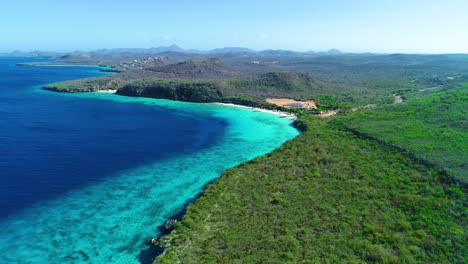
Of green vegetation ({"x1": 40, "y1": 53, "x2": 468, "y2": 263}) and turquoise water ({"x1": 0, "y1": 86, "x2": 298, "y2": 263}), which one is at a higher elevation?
green vegetation ({"x1": 40, "y1": 53, "x2": 468, "y2": 263})

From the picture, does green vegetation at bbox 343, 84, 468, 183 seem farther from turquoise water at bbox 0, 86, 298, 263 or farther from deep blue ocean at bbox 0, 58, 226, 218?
deep blue ocean at bbox 0, 58, 226, 218

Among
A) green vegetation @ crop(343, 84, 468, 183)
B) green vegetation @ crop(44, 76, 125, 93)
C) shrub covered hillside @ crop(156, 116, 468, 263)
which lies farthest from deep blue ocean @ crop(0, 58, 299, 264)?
green vegetation @ crop(44, 76, 125, 93)

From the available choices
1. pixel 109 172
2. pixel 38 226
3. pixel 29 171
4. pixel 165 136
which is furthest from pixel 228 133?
pixel 38 226

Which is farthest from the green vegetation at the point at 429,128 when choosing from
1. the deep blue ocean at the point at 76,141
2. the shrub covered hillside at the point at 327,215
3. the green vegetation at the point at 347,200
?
the deep blue ocean at the point at 76,141

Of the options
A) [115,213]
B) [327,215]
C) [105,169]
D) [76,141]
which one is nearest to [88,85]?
[76,141]

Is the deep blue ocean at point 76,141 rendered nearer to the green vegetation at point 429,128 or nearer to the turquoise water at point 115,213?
the turquoise water at point 115,213
